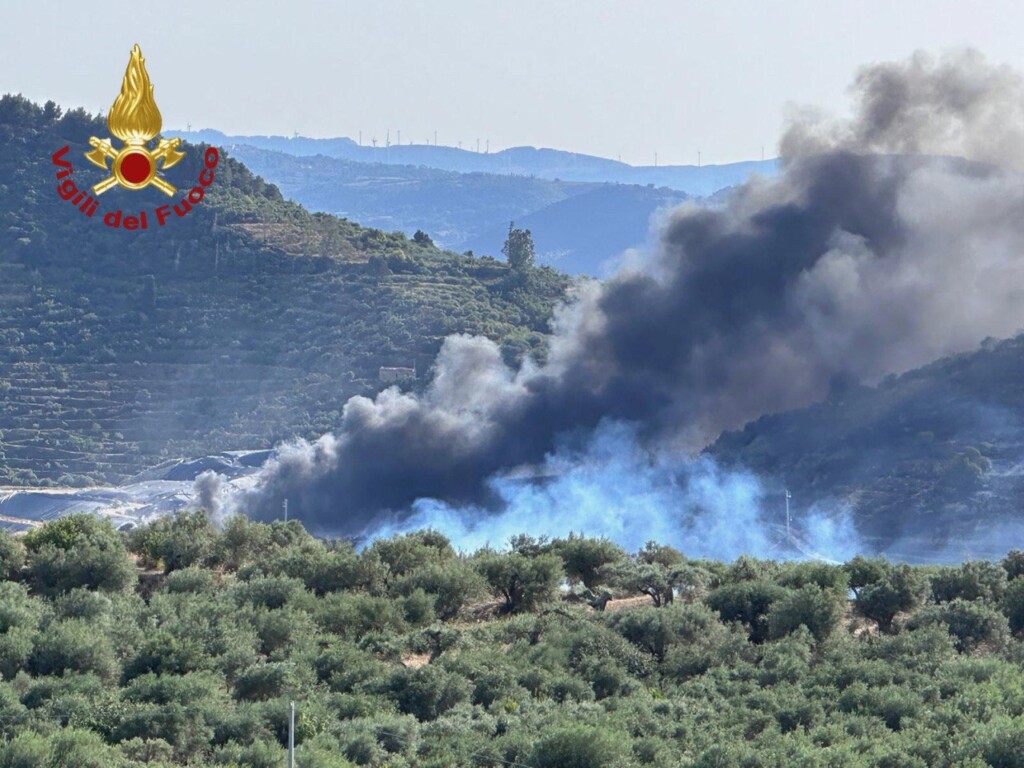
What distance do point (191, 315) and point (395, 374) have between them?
16203 mm

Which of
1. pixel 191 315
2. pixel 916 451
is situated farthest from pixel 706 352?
pixel 191 315

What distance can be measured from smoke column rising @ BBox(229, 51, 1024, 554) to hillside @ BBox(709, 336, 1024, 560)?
2134mm

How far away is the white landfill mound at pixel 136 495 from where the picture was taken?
308 ft

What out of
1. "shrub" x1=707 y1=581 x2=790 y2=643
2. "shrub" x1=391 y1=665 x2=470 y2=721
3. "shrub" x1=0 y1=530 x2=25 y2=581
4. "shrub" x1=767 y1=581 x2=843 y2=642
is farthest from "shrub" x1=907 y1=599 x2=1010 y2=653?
"shrub" x1=0 y1=530 x2=25 y2=581

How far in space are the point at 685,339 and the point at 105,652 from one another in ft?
206

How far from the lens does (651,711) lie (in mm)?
30094

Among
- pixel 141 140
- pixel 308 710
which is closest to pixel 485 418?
pixel 141 140

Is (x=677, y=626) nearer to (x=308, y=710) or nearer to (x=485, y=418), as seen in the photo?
(x=308, y=710)

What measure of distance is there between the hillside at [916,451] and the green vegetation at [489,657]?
35.0 meters

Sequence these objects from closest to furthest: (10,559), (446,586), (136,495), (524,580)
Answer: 1. (446,586)
2. (10,559)
3. (524,580)
4. (136,495)

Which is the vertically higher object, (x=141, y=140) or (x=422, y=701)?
(x=141, y=140)

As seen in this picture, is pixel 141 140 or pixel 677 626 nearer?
pixel 677 626

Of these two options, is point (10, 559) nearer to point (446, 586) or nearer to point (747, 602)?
point (446, 586)

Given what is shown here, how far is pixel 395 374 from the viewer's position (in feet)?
371
